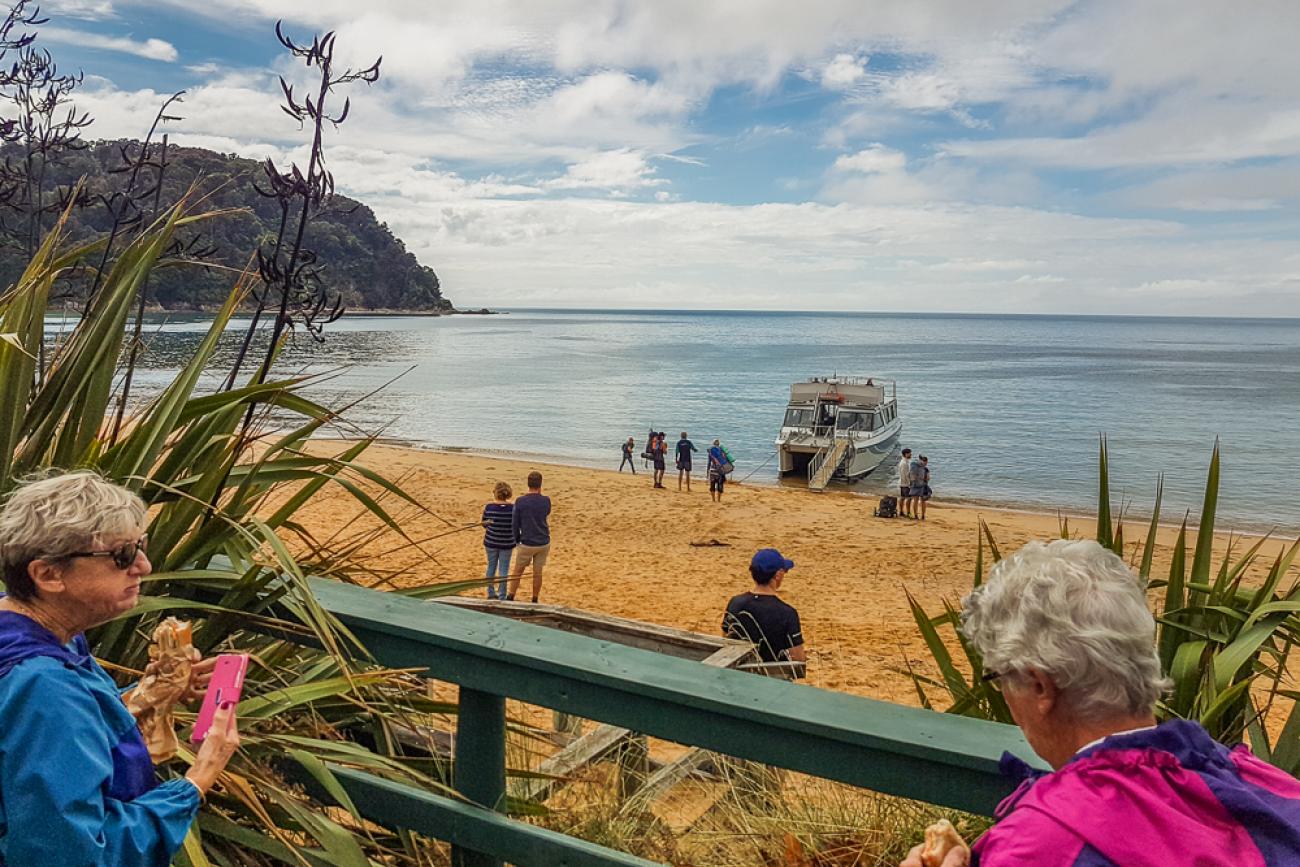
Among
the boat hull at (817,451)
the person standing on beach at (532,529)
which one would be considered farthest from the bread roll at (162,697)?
the boat hull at (817,451)

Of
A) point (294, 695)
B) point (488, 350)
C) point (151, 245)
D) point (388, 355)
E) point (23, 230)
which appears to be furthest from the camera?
point (488, 350)

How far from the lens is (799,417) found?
103 ft

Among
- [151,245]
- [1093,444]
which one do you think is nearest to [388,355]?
[1093,444]

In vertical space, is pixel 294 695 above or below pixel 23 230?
below

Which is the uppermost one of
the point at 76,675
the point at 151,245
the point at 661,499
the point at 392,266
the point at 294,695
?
the point at 392,266

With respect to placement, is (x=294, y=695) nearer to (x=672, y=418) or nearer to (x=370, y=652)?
(x=370, y=652)

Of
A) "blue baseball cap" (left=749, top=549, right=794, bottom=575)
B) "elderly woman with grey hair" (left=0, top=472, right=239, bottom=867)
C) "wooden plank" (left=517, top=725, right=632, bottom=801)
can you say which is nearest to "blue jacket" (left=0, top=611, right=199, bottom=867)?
"elderly woman with grey hair" (left=0, top=472, right=239, bottom=867)

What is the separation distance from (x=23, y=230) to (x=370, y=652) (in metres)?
3.34

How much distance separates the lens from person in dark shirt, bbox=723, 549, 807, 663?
5.82 meters

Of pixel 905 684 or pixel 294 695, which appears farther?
pixel 905 684

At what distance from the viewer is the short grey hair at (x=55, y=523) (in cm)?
136

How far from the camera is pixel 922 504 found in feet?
74.8

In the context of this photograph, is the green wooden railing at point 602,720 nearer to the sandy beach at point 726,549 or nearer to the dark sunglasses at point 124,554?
the dark sunglasses at point 124,554

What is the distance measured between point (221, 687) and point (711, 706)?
2.53ft
